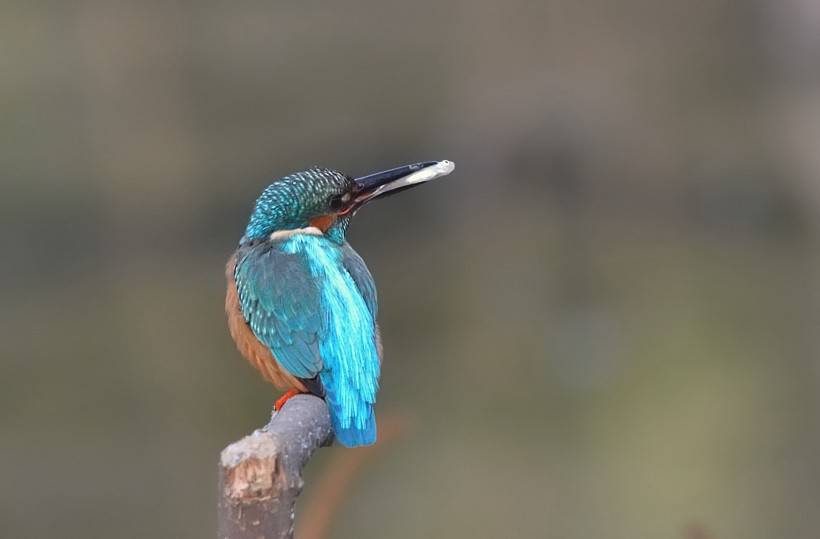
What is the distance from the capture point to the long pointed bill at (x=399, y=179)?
1.95m

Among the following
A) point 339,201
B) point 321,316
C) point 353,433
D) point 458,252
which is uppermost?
point 339,201

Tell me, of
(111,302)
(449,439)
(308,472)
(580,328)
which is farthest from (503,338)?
(111,302)

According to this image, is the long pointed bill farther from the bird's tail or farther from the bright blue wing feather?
the bird's tail

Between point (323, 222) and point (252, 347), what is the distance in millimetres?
239

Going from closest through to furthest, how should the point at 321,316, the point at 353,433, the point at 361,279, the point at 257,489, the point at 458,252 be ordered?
the point at 257,489 < the point at 353,433 < the point at 321,316 < the point at 361,279 < the point at 458,252

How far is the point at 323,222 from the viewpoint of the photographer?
2041 millimetres

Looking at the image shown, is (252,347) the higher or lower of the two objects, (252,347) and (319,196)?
the lower

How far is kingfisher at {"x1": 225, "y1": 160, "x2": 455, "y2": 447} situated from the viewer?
177 centimetres

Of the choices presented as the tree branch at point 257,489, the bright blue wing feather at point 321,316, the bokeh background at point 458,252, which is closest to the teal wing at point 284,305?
the bright blue wing feather at point 321,316

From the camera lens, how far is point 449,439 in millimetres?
3879

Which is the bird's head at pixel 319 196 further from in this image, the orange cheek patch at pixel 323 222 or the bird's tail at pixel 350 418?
the bird's tail at pixel 350 418

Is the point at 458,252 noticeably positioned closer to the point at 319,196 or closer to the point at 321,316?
the point at 319,196

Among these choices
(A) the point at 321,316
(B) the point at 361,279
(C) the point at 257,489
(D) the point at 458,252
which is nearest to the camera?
A: (C) the point at 257,489

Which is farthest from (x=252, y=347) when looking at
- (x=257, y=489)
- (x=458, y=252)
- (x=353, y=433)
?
(x=458, y=252)
